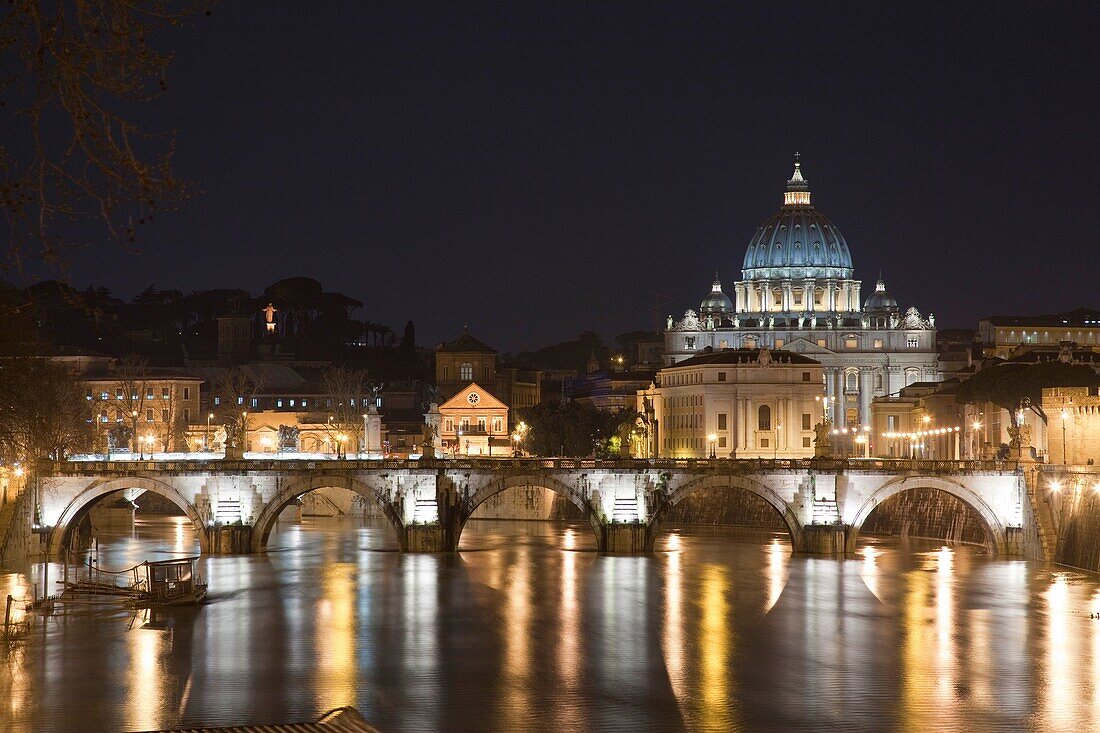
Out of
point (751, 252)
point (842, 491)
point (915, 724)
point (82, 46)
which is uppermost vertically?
point (751, 252)

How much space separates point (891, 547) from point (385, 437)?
6203cm

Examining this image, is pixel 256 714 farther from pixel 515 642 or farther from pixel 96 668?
pixel 515 642

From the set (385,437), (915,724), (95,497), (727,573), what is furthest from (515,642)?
(385,437)

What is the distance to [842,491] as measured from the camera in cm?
6506

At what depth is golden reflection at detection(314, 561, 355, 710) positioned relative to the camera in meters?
36.2

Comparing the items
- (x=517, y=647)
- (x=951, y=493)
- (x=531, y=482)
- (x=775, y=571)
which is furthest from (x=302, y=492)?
(x=951, y=493)

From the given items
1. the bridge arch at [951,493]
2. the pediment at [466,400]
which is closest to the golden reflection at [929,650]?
the bridge arch at [951,493]

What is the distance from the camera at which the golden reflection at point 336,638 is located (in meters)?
36.2

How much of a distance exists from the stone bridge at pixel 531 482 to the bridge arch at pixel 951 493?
40mm

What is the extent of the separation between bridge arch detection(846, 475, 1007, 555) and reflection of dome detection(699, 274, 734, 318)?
389ft

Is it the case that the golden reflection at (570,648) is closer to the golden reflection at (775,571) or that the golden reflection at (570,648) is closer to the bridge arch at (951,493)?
the golden reflection at (775,571)

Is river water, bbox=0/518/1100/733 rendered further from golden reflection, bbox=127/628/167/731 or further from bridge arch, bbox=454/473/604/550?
bridge arch, bbox=454/473/604/550

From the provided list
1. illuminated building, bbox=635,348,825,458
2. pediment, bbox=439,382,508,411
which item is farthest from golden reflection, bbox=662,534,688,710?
pediment, bbox=439,382,508,411

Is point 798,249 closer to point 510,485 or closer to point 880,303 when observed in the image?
point 880,303
